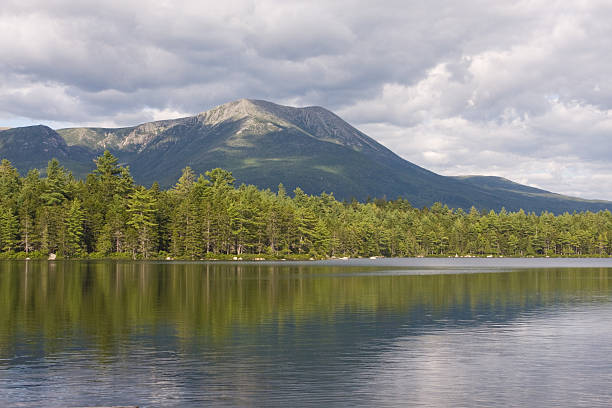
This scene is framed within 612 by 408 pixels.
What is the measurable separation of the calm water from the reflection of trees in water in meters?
0.22

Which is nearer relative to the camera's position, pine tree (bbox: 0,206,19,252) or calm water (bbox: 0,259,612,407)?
calm water (bbox: 0,259,612,407)

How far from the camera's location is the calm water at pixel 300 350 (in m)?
25.3

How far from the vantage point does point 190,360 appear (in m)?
32.1

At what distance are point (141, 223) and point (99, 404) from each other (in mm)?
180025

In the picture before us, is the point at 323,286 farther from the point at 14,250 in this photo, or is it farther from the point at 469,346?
the point at 14,250

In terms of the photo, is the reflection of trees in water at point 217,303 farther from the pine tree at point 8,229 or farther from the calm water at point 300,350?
the pine tree at point 8,229

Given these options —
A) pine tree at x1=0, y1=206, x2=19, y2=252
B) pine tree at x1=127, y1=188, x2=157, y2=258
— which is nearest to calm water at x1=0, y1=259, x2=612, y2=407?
pine tree at x1=0, y1=206, x2=19, y2=252

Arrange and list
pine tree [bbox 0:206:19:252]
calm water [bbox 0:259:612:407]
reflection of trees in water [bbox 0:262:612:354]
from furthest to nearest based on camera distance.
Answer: pine tree [bbox 0:206:19:252] → reflection of trees in water [bbox 0:262:612:354] → calm water [bbox 0:259:612:407]

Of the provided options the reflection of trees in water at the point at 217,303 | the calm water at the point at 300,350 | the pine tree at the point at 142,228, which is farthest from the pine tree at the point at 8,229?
the calm water at the point at 300,350

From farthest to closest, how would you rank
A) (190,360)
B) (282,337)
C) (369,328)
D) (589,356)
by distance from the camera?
(369,328)
(282,337)
(589,356)
(190,360)

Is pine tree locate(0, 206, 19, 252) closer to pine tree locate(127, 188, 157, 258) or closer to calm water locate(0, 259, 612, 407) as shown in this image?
pine tree locate(127, 188, 157, 258)

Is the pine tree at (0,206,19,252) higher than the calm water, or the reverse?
the pine tree at (0,206,19,252)

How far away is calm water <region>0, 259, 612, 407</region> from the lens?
25.3 meters

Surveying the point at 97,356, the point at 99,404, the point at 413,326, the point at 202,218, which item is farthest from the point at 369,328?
the point at 202,218
